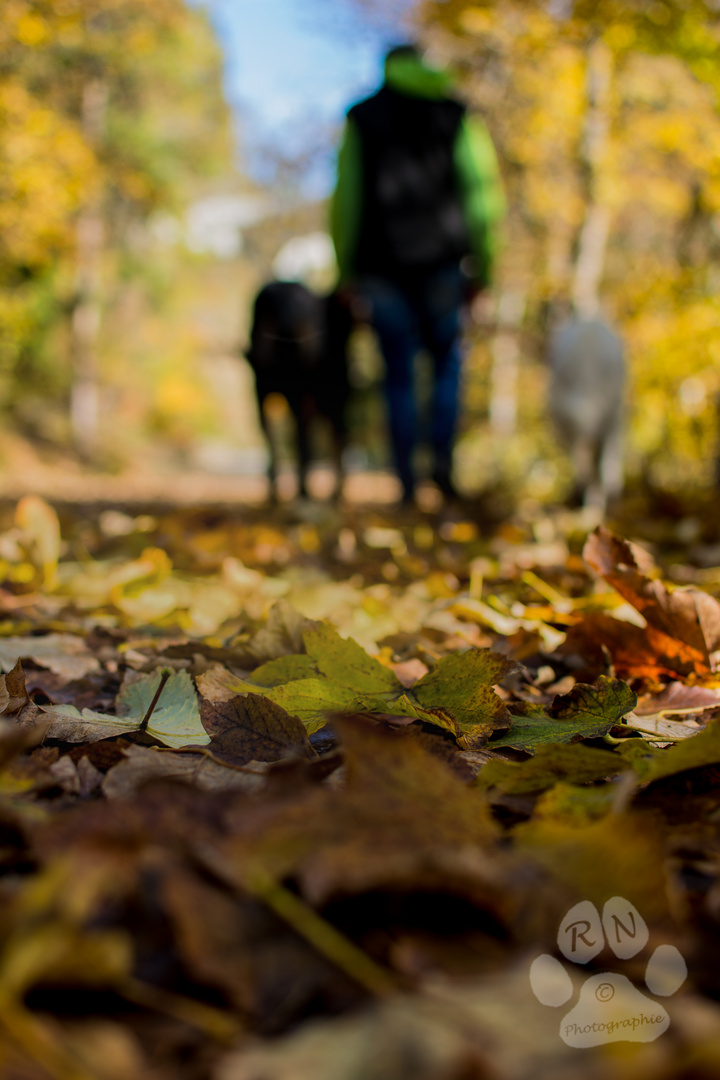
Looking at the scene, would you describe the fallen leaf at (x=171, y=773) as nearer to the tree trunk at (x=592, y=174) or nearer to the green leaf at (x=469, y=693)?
the green leaf at (x=469, y=693)

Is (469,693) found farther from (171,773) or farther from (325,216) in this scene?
(325,216)

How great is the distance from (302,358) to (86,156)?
526 cm

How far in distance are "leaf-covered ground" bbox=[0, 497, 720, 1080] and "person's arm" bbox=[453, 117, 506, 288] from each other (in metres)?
3.88

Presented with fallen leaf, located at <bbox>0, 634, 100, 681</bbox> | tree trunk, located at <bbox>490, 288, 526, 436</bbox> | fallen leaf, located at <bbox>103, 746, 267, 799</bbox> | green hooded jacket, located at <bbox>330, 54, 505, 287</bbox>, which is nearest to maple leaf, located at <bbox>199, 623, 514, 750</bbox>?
fallen leaf, located at <bbox>103, 746, 267, 799</bbox>

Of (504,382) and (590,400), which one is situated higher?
(590,400)

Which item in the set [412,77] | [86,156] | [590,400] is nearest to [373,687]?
[590,400]

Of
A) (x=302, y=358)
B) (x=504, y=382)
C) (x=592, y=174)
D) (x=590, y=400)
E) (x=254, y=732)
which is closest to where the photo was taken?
(x=254, y=732)

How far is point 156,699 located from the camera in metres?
0.99

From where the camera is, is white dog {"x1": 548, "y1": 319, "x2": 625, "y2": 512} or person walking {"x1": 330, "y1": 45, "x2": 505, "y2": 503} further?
person walking {"x1": 330, "y1": 45, "x2": 505, "y2": 503}

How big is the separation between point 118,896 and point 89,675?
812mm

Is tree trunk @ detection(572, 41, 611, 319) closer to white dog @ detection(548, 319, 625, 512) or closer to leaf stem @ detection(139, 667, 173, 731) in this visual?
white dog @ detection(548, 319, 625, 512)

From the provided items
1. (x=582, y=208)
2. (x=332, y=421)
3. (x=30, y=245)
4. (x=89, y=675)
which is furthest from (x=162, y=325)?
(x=89, y=675)

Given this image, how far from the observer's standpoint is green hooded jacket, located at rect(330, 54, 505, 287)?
4.53 meters

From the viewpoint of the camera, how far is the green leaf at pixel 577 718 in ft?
3.06
